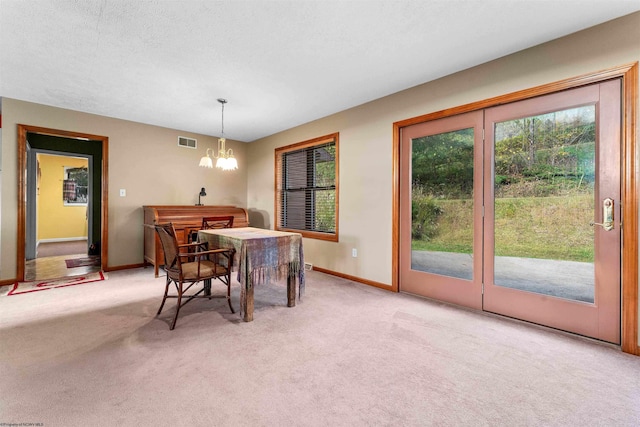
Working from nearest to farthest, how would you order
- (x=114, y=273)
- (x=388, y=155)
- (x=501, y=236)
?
1. (x=501, y=236)
2. (x=388, y=155)
3. (x=114, y=273)

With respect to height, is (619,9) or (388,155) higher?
(619,9)

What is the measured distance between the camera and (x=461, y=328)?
2473mm

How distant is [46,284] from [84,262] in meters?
1.66

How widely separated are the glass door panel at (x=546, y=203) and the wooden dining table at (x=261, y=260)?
2.01m

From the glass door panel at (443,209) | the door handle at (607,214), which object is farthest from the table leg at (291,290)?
the door handle at (607,214)

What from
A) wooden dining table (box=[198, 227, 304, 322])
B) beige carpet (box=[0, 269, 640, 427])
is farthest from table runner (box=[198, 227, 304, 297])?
beige carpet (box=[0, 269, 640, 427])

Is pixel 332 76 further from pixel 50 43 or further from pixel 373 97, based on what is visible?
pixel 50 43

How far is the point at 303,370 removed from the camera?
183 cm

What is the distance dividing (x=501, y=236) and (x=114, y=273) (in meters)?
5.29

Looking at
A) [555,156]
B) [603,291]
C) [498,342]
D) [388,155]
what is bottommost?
[498,342]

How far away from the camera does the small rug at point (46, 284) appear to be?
3453 millimetres

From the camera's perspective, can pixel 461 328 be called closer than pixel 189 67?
Yes

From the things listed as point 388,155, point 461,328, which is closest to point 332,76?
point 388,155

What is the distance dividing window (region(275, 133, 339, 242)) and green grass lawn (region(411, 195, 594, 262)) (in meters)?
1.85
